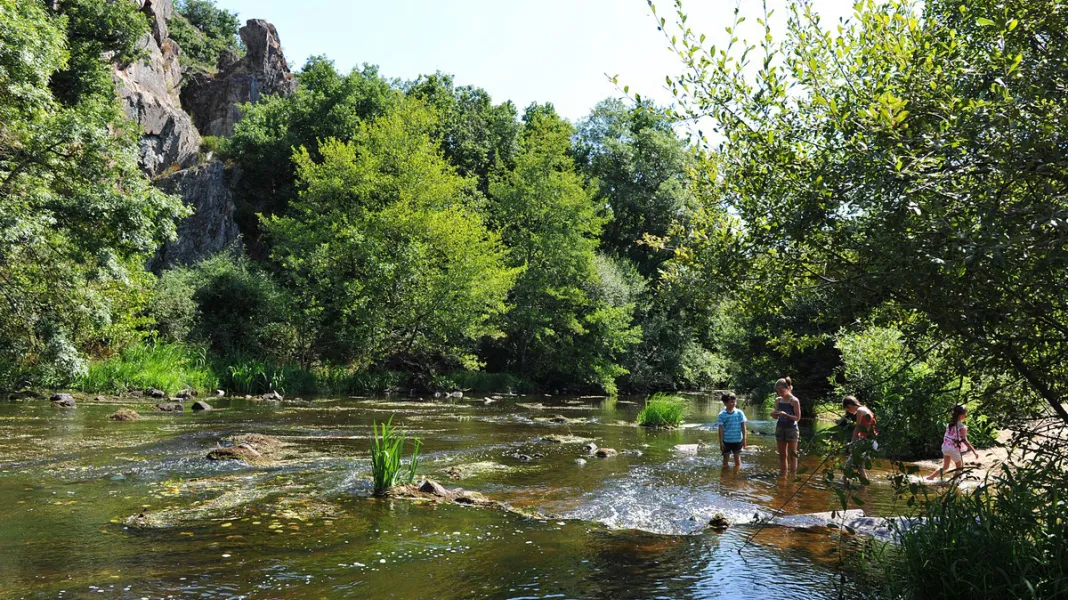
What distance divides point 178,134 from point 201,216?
678cm

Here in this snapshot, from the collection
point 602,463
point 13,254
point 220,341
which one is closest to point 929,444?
point 602,463

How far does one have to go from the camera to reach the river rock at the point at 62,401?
64.3ft

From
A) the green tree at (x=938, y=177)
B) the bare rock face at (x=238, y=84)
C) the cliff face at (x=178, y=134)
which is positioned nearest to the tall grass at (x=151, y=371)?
the cliff face at (x=178, y=134)

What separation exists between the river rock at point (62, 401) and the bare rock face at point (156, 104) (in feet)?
83.7

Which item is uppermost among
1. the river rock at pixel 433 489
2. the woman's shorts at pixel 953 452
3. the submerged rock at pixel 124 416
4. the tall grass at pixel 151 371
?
the tall grass at pixel 151 371

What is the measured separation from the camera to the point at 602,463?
1409 cm

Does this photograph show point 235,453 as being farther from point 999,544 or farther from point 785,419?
point 999,544

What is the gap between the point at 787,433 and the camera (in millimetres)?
13492

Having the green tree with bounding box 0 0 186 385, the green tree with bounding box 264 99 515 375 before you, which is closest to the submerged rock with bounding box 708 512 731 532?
the green tree with bounding box 0 0 186 385

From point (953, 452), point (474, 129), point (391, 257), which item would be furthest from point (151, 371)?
point (474, 129)

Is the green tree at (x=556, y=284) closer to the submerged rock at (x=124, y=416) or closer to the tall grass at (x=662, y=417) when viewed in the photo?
the tall grass at (x=662, y=417)

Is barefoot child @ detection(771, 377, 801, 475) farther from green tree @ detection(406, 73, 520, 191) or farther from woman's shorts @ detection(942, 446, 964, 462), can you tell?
green tree @ detection(406, 73, 520, 191)

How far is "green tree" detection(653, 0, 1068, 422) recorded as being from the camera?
4.11 meters

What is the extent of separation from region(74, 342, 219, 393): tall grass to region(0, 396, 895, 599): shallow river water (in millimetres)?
7330
